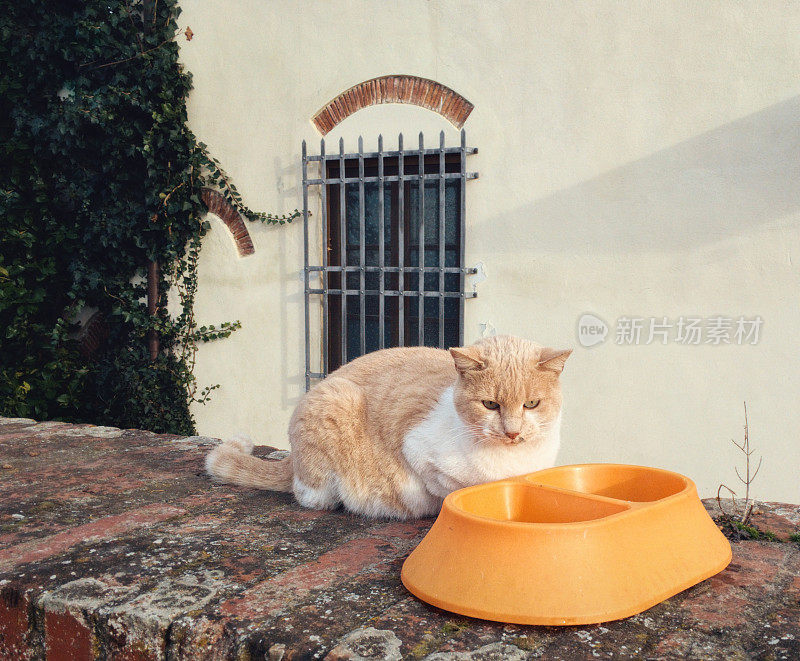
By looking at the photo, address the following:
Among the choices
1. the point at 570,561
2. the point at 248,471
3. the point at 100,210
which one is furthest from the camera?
the point at 100,210

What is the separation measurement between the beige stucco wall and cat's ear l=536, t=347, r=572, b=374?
251cm

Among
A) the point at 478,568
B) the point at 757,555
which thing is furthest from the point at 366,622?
the point at 757,555

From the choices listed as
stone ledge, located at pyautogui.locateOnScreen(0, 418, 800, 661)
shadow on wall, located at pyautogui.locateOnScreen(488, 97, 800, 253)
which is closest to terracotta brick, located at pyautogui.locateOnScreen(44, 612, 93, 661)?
stone ledge, located at pyautogui.locateOnScreen(0, 418, 800, 661)

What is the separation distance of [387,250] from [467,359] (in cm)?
356

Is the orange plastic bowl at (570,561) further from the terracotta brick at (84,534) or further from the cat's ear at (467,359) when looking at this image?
the terracotta brick at (84,534)

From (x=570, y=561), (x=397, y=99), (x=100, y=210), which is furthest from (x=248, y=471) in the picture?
(x=100, y=210)

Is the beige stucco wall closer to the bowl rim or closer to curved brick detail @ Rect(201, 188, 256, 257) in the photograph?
curved brick detail @ Rect(201, 188, 256, 257)

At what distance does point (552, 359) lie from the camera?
223 cm

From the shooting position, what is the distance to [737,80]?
4246 mm

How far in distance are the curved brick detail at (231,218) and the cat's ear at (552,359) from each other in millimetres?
4103

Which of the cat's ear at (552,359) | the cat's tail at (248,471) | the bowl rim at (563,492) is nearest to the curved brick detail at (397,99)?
the cat's tail at (248,471)

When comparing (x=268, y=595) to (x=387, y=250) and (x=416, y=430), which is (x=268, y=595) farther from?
(x=387, y=250)

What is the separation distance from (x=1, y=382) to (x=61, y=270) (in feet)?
3.83

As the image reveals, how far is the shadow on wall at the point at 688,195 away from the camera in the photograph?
13.7ft
